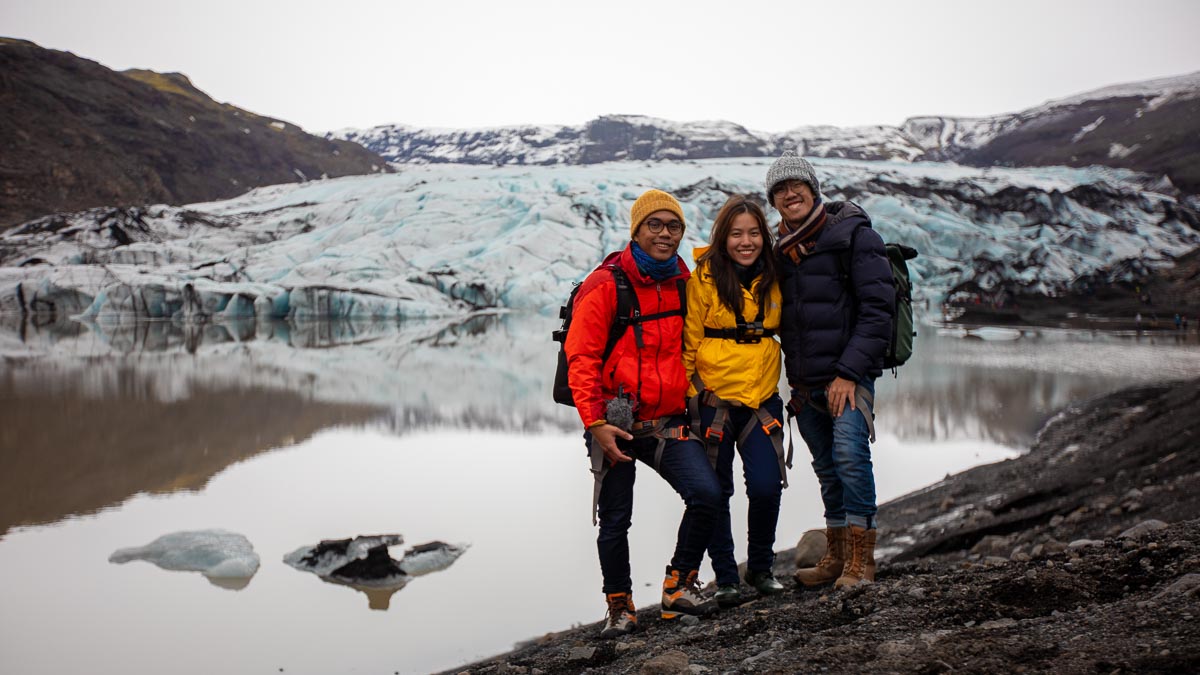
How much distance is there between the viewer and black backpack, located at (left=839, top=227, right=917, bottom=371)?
8.91 ft

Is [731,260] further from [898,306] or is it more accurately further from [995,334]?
[995,334]

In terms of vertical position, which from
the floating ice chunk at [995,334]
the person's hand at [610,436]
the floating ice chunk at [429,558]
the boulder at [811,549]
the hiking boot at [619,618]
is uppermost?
the person's hand at [610,436]

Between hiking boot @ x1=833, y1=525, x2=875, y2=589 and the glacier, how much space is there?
24.5 meters

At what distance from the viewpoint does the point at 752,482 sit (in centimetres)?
280

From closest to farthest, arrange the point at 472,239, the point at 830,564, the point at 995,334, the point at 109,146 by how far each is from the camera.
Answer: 1. the point at 830,564
2. the point at 995,334
3. the point at 472,239
4. the point at 109,146

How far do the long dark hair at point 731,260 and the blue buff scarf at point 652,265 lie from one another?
165mm

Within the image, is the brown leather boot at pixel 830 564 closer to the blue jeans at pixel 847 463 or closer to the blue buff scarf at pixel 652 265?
the blue jeans at pixel 847 463

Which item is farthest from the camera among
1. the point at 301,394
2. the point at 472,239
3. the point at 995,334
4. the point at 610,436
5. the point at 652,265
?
the point at 472,239

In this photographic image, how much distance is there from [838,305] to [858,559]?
0.88 m

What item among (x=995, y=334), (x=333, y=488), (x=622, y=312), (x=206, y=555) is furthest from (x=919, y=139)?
(x=622, y=312)

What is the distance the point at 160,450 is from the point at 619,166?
39255 mm

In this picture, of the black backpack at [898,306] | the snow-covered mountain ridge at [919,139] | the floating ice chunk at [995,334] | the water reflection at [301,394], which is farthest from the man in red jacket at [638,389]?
the snow-covered mountain ridge at [919,139]

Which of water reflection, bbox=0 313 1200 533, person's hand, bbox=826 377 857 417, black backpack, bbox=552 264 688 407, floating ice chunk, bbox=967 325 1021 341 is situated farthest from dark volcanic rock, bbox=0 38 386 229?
person's hand, bbox=826 377 857 417

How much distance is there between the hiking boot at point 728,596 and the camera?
2.94 metres
